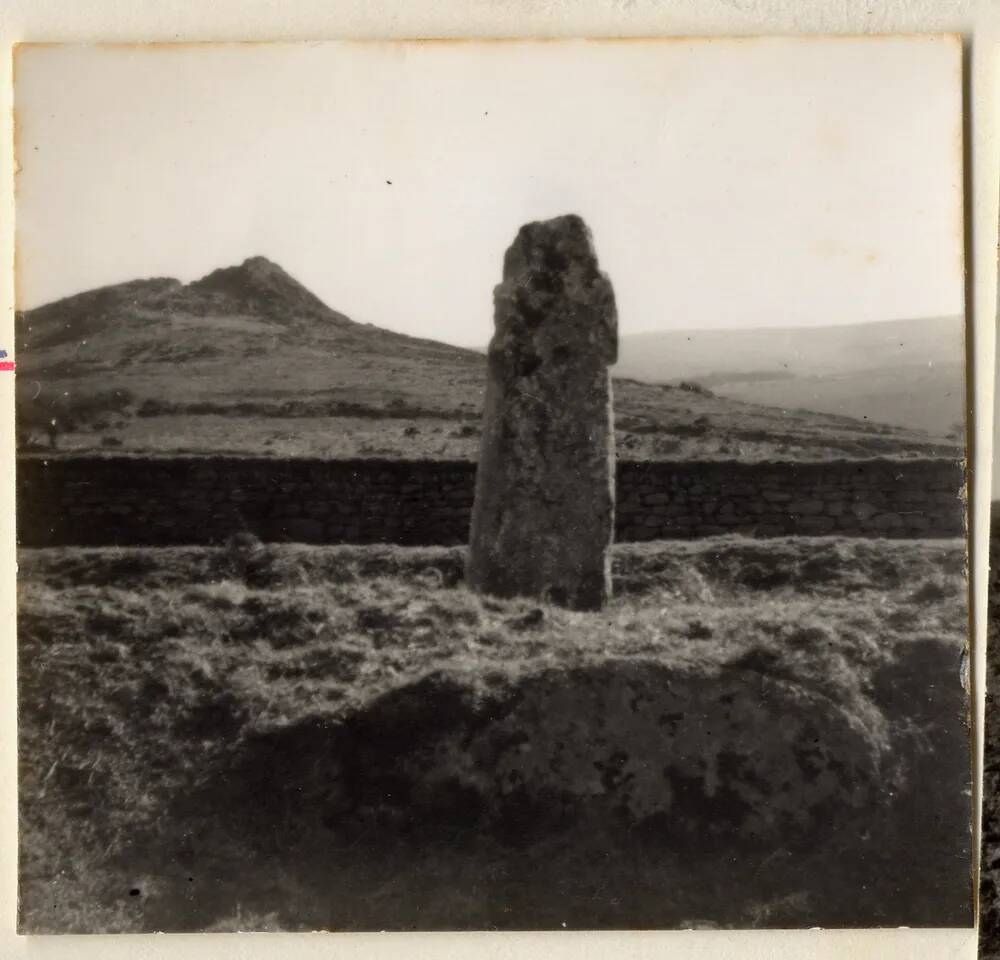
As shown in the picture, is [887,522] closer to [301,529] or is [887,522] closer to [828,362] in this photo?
[828,362]

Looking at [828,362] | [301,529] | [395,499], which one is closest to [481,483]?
[395,499]

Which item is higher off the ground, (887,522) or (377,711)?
(887,522)

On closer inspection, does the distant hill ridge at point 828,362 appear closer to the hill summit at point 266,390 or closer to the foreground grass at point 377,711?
the hill summit at point 266,390

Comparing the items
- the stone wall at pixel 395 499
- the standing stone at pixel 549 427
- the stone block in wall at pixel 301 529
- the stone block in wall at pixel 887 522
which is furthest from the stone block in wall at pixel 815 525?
the stone block in wall at pixel 301 529

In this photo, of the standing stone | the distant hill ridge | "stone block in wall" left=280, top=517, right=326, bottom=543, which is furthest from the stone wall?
the distant hill ridge

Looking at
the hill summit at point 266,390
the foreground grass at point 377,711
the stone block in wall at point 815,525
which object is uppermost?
the hill summit at point 266,390

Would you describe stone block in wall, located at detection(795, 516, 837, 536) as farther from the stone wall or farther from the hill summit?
the hill summit
